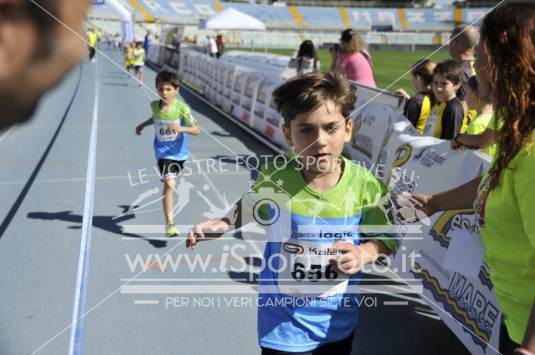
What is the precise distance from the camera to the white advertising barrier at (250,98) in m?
11.8

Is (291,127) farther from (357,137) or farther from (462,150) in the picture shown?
(357,137)

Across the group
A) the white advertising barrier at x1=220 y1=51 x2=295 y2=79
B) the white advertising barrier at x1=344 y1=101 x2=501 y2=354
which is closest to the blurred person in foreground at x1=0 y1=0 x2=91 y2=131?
the white advertising barrier at x1=344 y1=101 x2=501 y2=354

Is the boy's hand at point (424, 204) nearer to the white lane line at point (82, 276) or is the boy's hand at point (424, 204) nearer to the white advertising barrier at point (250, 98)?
the white lane line at point (82, 276)

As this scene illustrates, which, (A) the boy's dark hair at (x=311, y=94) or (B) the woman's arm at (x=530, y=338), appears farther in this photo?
(A) the boy's dark hair at (x=311, y=94)

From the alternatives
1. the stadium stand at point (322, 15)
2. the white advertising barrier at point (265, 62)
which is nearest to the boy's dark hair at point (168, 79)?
the white advertising barrier at point (265, 62)

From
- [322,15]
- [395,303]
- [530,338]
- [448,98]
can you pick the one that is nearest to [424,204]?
[530,338]

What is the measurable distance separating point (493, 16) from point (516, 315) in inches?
36.4

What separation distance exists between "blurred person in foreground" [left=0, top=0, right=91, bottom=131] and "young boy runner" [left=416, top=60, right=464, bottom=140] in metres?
4.72

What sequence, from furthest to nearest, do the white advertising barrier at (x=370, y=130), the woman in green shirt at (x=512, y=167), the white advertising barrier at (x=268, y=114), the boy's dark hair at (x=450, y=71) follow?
1. the white advertising barrier at (x=268, y=114)
2. the white advertising barrier at (x=370, y=130)
3. the boy's dark hair at (x=450, y=71)
4. the woman in green shirt at (x=512, y=167)

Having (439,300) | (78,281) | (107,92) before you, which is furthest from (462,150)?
(107,92)

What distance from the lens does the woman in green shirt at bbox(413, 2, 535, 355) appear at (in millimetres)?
1544

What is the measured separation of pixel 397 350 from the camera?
12.0 ft

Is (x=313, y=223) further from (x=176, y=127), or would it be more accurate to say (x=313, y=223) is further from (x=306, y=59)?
(x=306, y=59)

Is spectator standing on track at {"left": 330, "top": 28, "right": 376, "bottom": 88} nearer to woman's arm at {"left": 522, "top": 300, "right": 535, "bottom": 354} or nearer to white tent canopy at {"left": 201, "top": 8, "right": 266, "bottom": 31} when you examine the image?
woman's arm at {"left": 522, "top": 300, "right": 535, "bottom": 354}
